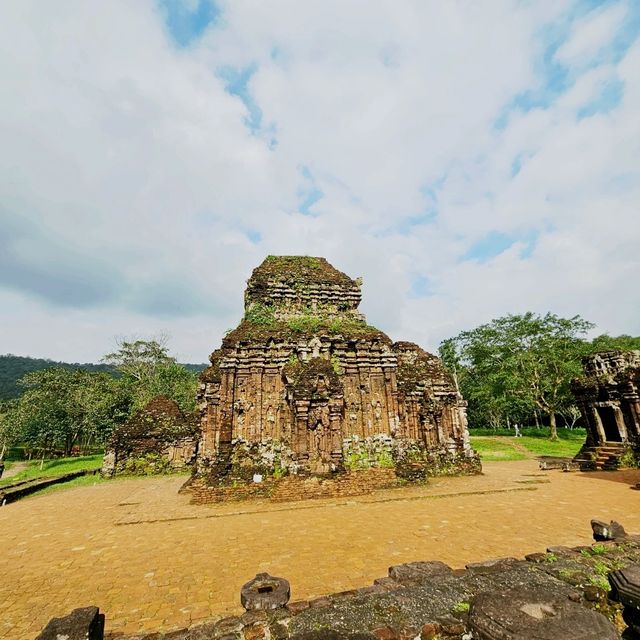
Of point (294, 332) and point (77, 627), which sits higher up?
point (294, 332)

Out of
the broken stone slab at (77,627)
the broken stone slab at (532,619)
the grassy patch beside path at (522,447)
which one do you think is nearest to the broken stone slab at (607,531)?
the broken stone slab at (532,619)

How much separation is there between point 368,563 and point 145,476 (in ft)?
59.1

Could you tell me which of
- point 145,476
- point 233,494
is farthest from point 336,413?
point 145,476

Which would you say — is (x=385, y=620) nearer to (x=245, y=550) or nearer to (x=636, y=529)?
(x=245, y=550)

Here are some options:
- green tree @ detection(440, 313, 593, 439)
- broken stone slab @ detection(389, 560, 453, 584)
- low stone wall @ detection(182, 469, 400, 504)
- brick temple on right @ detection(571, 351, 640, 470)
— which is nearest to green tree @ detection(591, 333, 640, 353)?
green tree @ detection(440, 313, 593, 439)

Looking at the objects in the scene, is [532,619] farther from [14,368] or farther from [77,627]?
[14,368]

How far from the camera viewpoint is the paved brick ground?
5.47m

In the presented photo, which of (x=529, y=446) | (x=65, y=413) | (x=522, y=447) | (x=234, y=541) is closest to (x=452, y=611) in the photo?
(x=234, y=541)

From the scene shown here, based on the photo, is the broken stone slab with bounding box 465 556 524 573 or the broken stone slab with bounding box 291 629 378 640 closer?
the broken stone slab with bounding box 291 629 378 640

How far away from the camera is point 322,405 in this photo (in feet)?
43.2

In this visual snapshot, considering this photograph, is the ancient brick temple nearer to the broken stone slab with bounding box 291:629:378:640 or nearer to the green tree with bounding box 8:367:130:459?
the broken stone slab with bounding box 291:629:378:640

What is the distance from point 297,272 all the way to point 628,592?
16902 millimetres

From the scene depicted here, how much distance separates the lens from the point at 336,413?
13.2m

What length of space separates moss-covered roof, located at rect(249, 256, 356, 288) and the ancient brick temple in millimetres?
1860
